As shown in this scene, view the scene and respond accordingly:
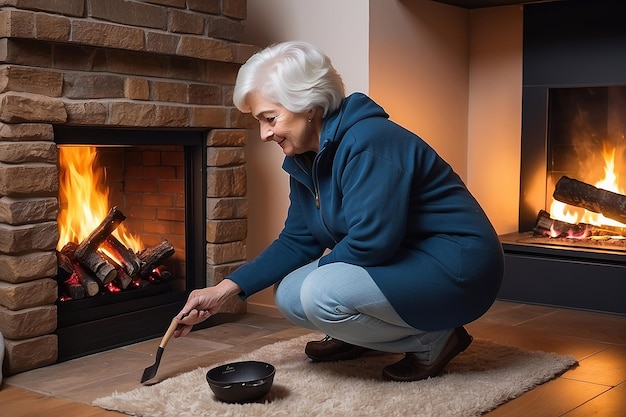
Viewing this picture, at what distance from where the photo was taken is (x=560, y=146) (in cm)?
381

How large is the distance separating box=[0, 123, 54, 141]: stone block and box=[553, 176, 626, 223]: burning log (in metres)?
2.13

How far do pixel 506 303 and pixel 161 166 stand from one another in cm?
148

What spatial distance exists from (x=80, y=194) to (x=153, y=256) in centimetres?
34

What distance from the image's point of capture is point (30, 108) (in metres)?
2.57

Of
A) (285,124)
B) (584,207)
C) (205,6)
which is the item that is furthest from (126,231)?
(584,207)

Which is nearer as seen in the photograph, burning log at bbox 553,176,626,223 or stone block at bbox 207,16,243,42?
stone block at bbox 207,16,243,42

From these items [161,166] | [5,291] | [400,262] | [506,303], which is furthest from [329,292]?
[506,303]

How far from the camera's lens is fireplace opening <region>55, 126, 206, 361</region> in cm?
288

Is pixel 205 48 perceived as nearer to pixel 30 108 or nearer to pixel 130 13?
pixel 130 13

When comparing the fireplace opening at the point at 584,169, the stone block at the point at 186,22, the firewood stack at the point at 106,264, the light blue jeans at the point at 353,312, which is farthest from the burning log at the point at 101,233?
the fireplace opening at the point at 584,169

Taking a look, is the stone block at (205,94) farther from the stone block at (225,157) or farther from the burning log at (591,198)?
the burning log at (591,198)

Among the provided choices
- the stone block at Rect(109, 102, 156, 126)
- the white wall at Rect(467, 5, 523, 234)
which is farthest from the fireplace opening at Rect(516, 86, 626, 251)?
the stone block at Rect(109, 102, 156, 126)

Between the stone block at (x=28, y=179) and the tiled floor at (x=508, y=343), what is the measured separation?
1.76 feet

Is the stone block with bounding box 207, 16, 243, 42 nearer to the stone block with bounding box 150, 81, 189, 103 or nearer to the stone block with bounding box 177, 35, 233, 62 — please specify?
the stone block with bounding box 177, 35, 233, 62
